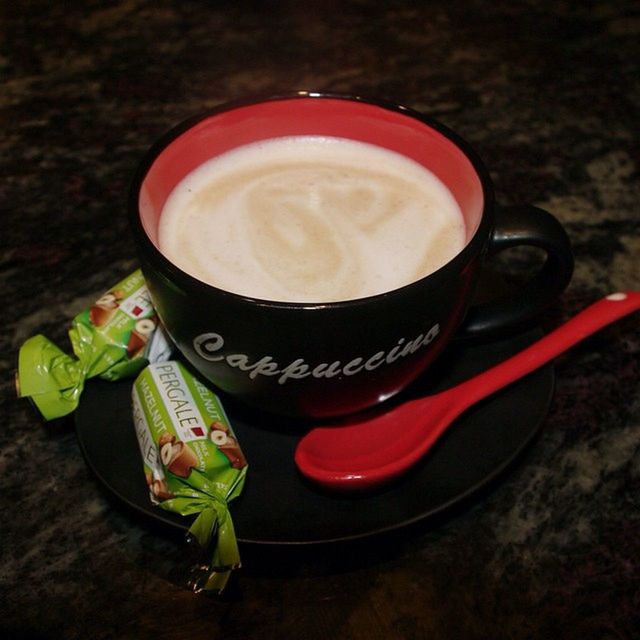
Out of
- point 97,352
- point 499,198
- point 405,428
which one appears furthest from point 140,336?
point 499,198

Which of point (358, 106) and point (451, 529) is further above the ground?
point (358, 106)

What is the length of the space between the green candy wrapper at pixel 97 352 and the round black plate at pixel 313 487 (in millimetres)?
20

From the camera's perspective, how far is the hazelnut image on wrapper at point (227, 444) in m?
0.69

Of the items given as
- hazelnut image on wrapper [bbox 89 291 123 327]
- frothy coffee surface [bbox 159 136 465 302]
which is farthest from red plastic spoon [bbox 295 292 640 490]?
hazelnut image on wrapper [bbox 89 291 123 327]

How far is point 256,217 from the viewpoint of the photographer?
2.72 ft

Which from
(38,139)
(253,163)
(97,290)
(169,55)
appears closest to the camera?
(253,163)

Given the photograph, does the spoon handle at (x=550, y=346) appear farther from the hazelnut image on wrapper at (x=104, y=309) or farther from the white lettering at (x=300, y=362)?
the hazelnut image on wrapper at (x=104, y=309)

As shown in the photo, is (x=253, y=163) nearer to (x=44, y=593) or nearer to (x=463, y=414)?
(x=463, y=414)

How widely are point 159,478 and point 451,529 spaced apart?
0.27 m

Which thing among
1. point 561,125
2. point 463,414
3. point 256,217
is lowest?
point 561,125

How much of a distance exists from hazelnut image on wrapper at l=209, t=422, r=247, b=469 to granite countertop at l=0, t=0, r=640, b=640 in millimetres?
79

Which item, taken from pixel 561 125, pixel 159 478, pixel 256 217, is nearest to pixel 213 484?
pixel 159 478

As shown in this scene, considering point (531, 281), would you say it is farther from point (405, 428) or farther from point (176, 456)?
point (176, 456)

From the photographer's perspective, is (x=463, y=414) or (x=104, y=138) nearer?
(x=463, y=414)
